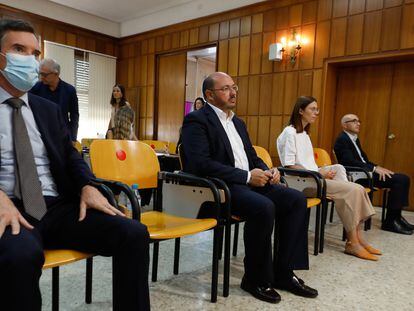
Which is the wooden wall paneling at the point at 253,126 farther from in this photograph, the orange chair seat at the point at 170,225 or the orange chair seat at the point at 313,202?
the orange chair seat at the point at 170,225

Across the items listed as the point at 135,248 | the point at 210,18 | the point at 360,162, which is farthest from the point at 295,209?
the point at 210,18

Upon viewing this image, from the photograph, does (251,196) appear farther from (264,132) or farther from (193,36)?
(193,36)

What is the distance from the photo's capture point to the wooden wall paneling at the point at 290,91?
5.45m

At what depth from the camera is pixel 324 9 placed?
511 centimetres

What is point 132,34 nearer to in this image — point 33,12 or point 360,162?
point 33,12

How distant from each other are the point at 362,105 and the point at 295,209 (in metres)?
3.71

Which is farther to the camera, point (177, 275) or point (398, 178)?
Answer: point (398, 178)

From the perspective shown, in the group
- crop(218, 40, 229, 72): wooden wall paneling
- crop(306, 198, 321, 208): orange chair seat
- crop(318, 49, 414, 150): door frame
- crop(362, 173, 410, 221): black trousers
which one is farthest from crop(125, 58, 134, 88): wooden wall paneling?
crop(306, 198, 321, 208): orange chair seat

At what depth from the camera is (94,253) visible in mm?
1223

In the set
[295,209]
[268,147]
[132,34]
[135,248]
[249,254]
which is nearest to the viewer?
[135,248]

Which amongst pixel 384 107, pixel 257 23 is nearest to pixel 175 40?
pixel 257 23

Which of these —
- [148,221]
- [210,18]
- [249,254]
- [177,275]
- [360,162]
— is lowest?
[177,275]

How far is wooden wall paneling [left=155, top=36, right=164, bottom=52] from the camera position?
7417 millimetres

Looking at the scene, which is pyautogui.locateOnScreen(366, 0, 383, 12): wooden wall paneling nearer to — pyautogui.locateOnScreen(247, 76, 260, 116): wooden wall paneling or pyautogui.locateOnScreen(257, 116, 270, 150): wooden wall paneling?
pyautogui.locateOnScreen(247, 76, 260, 116): wooden wall paneling
